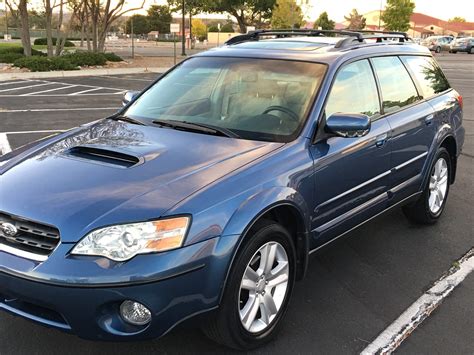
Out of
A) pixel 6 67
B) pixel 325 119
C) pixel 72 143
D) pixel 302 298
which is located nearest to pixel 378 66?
pixel 325 119

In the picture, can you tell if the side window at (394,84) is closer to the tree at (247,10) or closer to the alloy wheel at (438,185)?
the alloy wheel at (438,185)

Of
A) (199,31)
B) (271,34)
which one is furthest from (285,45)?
(199,31)

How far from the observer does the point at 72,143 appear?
11.3 feet

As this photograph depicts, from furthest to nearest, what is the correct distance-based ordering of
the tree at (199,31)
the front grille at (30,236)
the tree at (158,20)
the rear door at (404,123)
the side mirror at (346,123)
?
the tree at (158,20), the tree at (199,31), the rear door at (404,123), the side mirror at (346,123), the front grille at (30,236)

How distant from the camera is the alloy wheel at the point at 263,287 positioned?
292 cm

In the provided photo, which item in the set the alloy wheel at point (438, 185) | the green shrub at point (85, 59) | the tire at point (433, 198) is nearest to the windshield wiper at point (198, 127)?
the tire at point (433, 198)

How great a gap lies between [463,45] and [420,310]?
5166cm

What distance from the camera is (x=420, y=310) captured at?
3.52 m

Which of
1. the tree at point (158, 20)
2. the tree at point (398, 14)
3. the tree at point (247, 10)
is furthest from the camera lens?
the tree at point (158, 20)

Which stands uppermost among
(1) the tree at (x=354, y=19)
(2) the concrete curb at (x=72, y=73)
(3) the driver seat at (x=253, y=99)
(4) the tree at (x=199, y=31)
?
(1) the tree at (x=354, y=19)

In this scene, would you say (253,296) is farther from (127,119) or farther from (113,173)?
(127,119)

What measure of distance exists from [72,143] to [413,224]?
332cm

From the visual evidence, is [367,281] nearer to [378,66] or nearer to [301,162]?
[301,162]

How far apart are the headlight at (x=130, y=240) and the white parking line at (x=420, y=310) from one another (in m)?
1.35
